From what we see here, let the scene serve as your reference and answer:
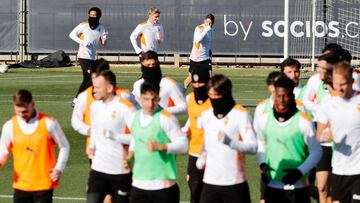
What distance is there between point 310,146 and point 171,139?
1441mm

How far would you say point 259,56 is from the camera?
43.1 metres

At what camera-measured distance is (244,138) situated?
1138cm

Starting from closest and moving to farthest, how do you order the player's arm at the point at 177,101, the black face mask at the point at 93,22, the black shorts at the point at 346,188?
1. the black shorts at the point at 346,188
2. the player's arm at the point at 177,101
3. the black face mask at the point at 93,22

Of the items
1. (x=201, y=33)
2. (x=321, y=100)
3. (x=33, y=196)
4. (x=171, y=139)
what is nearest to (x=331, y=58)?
(x=321, y=100)

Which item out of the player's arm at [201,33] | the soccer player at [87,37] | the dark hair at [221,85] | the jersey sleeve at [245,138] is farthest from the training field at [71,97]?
the dark hair at [221,85]

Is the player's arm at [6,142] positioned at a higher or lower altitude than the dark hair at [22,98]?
lower

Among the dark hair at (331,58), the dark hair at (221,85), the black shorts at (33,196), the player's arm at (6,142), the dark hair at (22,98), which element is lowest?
the black shorts at (33,196)

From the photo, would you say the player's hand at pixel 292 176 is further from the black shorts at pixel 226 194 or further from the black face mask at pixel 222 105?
the black face mask at pixel 222 105

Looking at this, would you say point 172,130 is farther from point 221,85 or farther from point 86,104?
point 86,104

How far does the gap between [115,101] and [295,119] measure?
7.35ft

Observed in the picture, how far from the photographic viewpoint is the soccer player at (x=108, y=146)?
12.6m

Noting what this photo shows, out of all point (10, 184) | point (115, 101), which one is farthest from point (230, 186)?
point (10, 184)

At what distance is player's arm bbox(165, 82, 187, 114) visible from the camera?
14383 millimetres

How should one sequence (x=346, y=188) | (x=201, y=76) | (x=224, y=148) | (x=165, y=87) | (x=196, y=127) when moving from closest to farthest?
→ (x=224, y=148)
(x=346, y=188)
(x=201, y=76)
(x=196, y=127)
(x=165, y=87)
